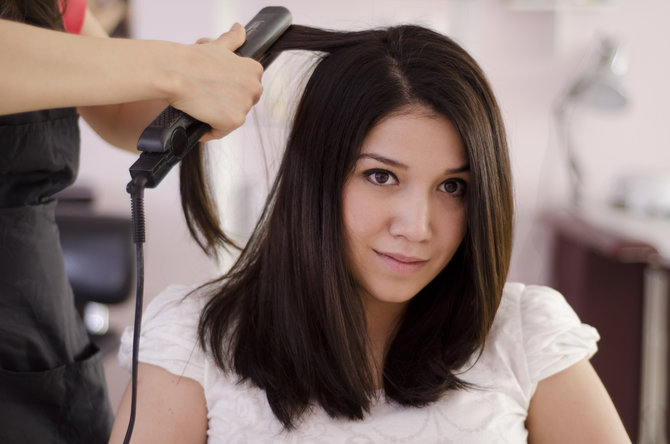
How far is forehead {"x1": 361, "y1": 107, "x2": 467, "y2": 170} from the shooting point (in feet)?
2.90

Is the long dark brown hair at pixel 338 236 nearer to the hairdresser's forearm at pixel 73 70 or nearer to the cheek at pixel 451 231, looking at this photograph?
the cheek at pixel 451 231

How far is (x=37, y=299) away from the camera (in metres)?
0.84

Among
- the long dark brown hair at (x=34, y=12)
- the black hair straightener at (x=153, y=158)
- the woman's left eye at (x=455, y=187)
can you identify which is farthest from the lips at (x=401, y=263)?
the long dark brown hair at (x=34, y=12)

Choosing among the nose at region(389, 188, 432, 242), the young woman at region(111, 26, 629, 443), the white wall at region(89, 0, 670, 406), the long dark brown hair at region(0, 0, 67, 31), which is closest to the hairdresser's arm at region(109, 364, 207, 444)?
the young woman at region(111, 26, 629, 443)

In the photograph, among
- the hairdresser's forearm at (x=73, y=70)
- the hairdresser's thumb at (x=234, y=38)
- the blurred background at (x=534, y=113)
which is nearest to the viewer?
the hairdresser's forearm at (x=73, y=70)

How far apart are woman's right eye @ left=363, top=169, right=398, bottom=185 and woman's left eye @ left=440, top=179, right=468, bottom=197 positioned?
3.0 inches

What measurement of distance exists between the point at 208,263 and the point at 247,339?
154 cm

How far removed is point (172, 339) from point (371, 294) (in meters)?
0.28

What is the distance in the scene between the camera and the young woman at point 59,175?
2.01 feet

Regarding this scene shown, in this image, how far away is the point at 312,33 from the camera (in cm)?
95

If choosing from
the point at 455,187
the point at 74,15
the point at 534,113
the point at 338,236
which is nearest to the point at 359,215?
the point at 338,236

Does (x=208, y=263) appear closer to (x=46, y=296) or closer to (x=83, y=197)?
(x=83, y=197)

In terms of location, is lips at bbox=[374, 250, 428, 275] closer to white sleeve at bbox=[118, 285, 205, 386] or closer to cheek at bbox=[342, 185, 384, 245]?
cheek at bbox=[342, 185, 384, 245]

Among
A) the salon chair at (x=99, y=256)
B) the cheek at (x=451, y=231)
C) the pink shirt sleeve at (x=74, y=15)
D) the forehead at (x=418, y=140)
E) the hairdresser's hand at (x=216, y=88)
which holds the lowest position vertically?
the salon chair at (x=99, y=256)
